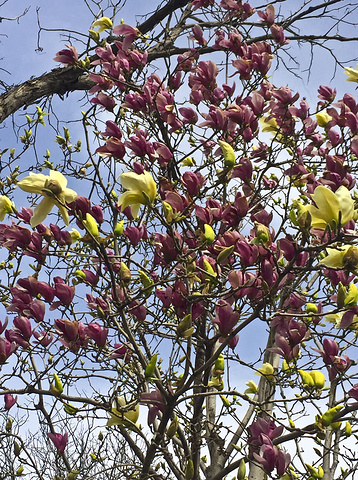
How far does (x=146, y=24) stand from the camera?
4.34 metres

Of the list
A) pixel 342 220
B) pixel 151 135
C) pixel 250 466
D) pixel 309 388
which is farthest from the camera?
pixel 250 466

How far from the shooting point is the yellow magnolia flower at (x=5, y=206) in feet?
5.60

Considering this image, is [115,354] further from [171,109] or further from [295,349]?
[171,109]

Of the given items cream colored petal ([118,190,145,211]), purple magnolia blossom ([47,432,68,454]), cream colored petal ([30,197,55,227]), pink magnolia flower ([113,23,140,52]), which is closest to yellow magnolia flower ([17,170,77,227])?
cream colored petal ([30,197,55,227])

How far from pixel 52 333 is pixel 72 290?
1.15 ft

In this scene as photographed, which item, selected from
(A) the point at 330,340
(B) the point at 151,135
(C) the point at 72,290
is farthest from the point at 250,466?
(B) the point at 151,135

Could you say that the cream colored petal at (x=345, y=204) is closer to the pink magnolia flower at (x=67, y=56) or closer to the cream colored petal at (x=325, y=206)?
the cream colored petal at (x=325, y=206)

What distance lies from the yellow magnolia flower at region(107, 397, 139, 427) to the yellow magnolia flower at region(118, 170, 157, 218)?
24.4 inches

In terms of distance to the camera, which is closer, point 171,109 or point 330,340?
point 330,340

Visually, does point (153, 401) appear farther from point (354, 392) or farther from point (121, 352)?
point (354, 392)

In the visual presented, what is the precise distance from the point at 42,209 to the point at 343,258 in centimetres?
87

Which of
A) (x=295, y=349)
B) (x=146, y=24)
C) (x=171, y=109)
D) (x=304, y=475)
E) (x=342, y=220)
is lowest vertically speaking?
(x=304, y=475)

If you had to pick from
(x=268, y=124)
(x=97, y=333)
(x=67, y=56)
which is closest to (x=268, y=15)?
(x=268, y=124)

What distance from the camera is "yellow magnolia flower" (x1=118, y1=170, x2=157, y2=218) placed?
142 centimetres
